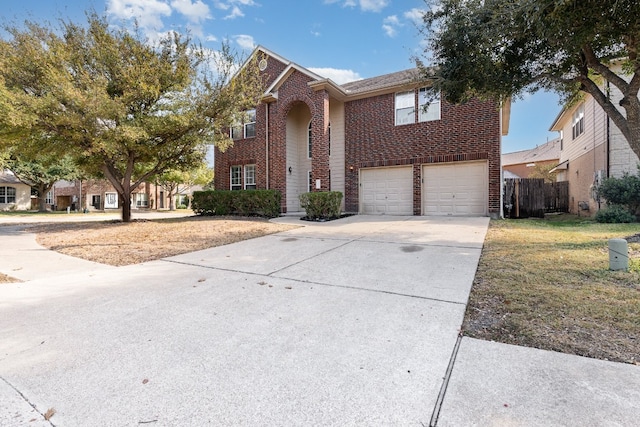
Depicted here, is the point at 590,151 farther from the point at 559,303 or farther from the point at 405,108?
the point at 559,303

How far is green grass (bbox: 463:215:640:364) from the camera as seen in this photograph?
2500 mm

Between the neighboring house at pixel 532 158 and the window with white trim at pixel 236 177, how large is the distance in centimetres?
2908

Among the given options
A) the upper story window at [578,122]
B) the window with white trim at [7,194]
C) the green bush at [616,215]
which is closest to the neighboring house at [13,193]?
the window with white trim at [7,194]

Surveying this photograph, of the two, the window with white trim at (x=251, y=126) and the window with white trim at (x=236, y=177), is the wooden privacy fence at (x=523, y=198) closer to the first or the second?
the window with white trim at (x=251, y=126)

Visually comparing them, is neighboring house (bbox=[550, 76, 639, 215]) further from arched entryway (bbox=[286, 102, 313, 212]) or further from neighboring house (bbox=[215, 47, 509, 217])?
arched entryway (bbox=[286, 102, 313, 212])

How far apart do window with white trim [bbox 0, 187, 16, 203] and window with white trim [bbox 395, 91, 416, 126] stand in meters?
36.9

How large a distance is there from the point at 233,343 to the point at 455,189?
11965 mm

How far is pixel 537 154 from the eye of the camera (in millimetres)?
38000

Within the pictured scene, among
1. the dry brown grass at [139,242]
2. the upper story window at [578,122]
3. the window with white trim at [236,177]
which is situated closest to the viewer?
the dry brown grass at [139,242]

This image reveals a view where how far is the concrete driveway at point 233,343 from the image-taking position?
1813mm

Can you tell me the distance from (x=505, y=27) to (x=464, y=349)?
6.53 meters

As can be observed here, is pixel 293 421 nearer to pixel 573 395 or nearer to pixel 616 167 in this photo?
pixel 573 395

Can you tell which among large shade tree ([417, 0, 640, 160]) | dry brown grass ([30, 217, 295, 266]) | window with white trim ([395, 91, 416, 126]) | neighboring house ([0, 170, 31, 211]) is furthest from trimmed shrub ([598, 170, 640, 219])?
neighboring house ([0, 170, 31, 211])

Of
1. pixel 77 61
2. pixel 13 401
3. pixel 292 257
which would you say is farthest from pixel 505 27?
pixel 77 61
